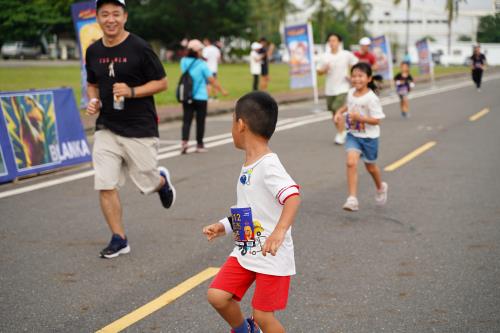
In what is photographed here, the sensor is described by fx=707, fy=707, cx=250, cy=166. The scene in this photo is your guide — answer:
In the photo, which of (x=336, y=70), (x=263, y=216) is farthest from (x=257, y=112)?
(x=336, y=70)

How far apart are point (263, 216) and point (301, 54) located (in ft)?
65.9

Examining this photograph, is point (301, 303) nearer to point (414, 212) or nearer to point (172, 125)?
point (414, 212)

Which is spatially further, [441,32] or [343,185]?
[441,32]

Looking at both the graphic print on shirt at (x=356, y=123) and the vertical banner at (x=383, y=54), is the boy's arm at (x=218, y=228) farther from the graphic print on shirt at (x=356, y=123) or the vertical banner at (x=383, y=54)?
the vertical banner at (x=383, y=54)

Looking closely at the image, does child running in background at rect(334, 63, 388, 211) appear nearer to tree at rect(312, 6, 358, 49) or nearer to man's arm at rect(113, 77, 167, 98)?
man's arm at rect(113, 77, 167, 98)

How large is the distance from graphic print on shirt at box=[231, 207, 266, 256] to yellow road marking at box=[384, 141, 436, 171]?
22.7 ft

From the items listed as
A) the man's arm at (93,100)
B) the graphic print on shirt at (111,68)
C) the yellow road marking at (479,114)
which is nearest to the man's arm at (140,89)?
the graphic print on shirt at (111,68)

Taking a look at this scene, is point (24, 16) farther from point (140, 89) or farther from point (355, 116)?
point (140, 89)

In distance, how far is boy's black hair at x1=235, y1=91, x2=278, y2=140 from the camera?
3289 mm

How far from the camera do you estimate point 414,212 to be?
23.9ft

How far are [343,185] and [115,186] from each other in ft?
12.5

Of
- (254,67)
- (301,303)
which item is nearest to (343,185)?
(301,303)

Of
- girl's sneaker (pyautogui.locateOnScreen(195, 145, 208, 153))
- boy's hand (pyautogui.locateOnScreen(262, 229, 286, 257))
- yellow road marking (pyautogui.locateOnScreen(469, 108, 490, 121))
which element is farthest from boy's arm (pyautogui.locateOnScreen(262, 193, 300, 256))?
yellow road marking (pyautogui.locateOnScreen(469, 108, 490, 121))

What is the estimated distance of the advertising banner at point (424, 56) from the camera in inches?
1266
